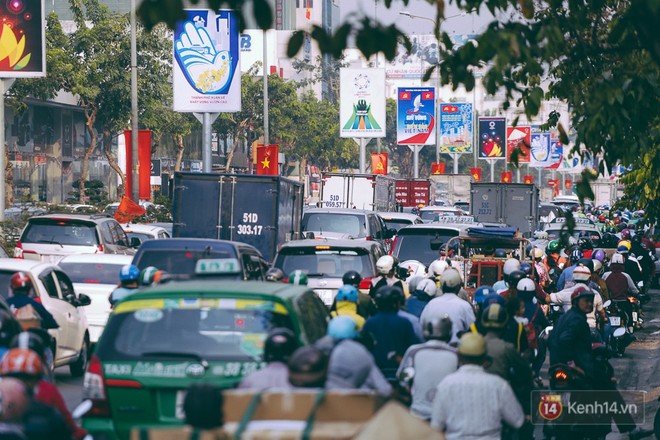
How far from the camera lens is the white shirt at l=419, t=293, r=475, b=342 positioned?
12023 mm

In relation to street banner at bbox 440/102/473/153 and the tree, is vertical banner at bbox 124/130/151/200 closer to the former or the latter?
the tree

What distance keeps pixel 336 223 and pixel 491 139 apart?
50447 millimetres

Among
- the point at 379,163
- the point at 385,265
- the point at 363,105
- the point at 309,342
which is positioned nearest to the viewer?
the point at 309,342

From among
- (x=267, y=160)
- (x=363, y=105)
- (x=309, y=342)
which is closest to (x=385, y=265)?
(x=309, y=342)

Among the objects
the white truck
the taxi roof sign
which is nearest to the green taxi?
the taxi roof sign

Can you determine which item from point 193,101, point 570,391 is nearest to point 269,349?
point 570,391

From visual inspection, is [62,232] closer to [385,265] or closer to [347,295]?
[385,265]

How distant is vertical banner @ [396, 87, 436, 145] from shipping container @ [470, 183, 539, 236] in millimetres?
17978

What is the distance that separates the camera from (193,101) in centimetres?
3753

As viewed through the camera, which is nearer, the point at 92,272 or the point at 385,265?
the point at 385,265

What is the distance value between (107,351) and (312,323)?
1.69m

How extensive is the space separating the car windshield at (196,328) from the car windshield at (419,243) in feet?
50.0

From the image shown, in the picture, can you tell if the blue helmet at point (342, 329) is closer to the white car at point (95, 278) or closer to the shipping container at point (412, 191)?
the white car at point (95, 278)

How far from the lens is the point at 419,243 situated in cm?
2422
